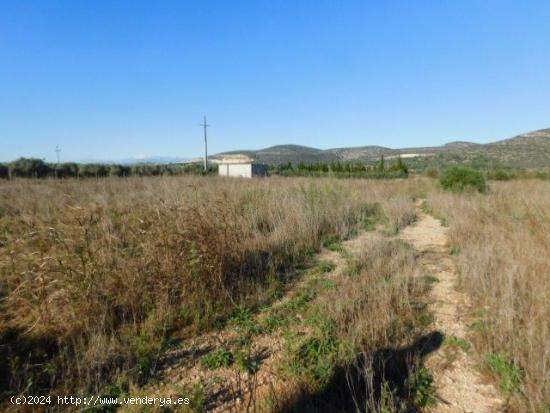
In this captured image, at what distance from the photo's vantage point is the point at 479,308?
10.4ft

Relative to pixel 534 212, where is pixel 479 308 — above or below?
below

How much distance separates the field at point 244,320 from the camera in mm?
2129

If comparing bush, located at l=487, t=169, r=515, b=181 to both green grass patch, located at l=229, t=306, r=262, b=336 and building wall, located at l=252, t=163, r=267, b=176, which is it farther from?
green grass patch, located at l=229, t=306, r=262, b=336

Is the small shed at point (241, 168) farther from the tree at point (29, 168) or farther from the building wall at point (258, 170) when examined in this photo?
the tree at point (29, 168)

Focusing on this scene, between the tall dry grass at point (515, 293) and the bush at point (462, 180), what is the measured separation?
333 inches

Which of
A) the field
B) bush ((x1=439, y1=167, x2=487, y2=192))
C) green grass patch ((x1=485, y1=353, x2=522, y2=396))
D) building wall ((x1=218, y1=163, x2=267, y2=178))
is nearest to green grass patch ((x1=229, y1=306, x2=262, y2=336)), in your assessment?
the field

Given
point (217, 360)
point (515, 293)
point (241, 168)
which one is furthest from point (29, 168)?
point (515, 293)

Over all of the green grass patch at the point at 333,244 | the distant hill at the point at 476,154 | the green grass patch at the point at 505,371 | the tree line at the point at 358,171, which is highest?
the distant hill at the point at 476,154

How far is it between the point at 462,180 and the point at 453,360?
46.5ft

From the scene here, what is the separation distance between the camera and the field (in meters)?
2.13

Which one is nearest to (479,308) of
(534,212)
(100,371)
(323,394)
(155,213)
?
(323,394)

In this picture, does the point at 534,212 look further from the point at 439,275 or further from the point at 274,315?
the point at 274,315

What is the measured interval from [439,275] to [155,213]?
3780 millimetres

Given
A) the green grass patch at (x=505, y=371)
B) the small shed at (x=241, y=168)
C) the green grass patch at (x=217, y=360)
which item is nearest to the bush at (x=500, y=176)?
the small shed at (x=241, y=168)
